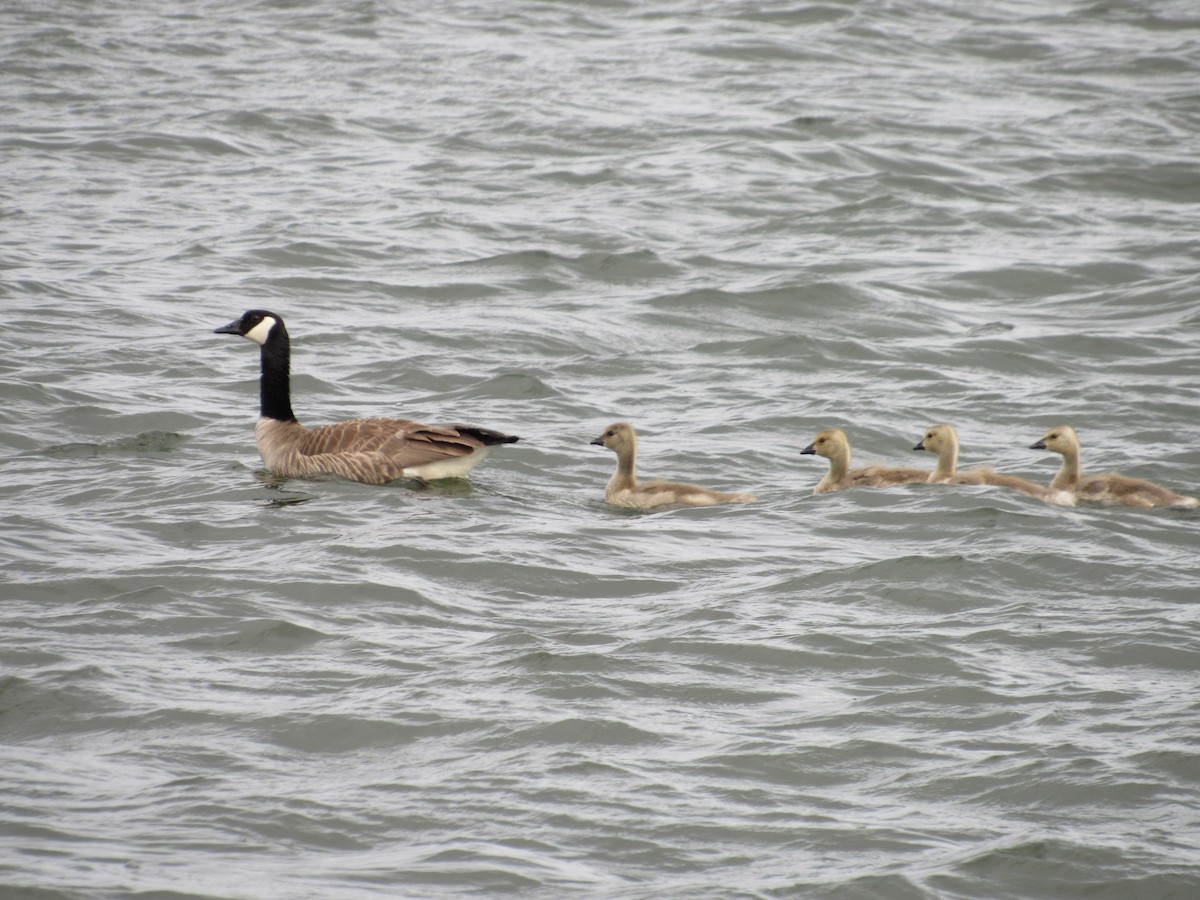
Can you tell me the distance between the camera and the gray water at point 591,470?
22.9 feet

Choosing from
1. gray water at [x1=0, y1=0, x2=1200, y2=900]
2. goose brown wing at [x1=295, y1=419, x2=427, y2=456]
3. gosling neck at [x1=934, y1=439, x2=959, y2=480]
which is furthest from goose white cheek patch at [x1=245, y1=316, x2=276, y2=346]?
gosling neck at [x1=934, y1=439, x2=959, y2=480]

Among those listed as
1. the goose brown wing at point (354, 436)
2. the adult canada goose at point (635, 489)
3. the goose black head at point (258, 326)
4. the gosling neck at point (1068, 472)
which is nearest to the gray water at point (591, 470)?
the adult canada goose at point (635, 489)

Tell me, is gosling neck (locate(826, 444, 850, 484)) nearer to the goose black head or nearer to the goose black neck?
the goose black neck

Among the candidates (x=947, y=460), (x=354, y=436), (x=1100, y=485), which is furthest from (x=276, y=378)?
(x=1100, y=485)

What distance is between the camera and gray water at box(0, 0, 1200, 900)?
22.9 feet

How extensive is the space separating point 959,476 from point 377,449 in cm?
407

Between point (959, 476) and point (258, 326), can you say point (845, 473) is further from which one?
point (258, 326)

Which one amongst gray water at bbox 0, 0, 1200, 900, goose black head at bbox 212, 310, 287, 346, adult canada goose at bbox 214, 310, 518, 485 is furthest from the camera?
goose black head at bbox 212, 310, 287, 346

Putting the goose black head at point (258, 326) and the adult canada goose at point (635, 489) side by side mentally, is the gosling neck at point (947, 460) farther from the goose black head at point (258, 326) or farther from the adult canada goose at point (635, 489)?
the goose black head at point (258, 326)

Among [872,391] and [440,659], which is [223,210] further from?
[440,659]

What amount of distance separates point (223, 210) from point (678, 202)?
548 centimetres

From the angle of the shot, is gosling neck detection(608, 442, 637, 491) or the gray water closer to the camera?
the gray water

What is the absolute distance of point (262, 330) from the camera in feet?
43.4

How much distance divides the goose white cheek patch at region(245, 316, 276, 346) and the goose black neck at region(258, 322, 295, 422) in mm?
74
